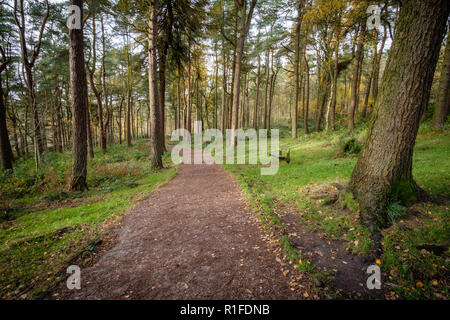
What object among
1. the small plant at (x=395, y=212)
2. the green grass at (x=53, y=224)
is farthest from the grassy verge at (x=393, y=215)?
the green grass at (x=53, y=224)

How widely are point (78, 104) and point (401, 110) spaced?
9437 mm

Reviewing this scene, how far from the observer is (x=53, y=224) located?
15.1ft

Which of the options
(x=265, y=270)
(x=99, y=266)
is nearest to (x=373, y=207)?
(x=265, y=270)

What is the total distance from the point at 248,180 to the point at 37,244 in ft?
20.1

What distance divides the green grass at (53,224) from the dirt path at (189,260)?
48cm

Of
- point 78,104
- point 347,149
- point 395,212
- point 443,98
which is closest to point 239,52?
point 347,149

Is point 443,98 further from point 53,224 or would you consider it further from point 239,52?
point 53,224

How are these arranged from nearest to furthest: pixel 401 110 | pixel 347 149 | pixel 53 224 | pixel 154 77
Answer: pixel 401 110 < pixel 53 224 < pixel 347 149 < pixel 154 77

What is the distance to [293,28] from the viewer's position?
16.3 m

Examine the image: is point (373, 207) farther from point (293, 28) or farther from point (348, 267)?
point (293, 28)

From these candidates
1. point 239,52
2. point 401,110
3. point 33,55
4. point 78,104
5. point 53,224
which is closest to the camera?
point 401,110

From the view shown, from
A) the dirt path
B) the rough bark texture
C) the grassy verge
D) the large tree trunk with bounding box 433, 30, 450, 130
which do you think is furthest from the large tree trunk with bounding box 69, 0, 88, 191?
the large tree trunk with bounding box 433, 30, 450, 130

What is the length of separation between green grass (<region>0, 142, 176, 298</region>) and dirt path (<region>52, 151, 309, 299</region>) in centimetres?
48

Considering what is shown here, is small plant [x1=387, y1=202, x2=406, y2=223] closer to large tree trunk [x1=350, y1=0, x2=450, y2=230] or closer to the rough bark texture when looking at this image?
large tree trunk [x1=350, y1=0, x2=450, y2=230]
